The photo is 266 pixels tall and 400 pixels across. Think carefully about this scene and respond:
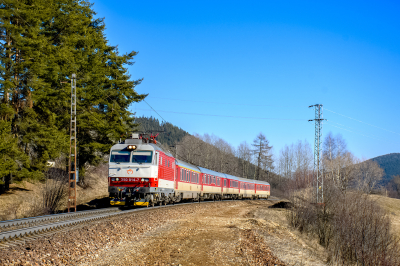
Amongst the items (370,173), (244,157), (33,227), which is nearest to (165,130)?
(244,157)

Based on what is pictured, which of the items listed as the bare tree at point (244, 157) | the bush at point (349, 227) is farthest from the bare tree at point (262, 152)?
the bush at point (349, 227)

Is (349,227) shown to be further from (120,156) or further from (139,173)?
(120,156)

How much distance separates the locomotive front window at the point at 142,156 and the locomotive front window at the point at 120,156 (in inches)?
13.6

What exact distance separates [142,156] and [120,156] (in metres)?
1.27

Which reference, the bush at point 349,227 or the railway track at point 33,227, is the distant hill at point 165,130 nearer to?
the bush at point 349,227

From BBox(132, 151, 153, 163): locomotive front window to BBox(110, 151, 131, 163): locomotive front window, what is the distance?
13.6 inches

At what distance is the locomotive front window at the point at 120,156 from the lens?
61.0 ft

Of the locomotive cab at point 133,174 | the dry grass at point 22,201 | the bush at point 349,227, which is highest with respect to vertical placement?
the locomotive cab at point 133,174

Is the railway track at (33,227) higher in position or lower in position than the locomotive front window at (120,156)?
lower

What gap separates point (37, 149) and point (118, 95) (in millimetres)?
12431

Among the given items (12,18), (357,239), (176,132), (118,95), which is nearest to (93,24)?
A: (118,95)

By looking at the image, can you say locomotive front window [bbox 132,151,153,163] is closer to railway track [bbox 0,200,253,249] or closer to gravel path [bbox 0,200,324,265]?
railway track [bbox 0,200,253,249]

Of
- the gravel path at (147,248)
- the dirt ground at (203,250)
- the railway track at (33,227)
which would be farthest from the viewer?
the railway track at (33,227)

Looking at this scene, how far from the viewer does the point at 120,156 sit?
18.7 meters
